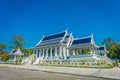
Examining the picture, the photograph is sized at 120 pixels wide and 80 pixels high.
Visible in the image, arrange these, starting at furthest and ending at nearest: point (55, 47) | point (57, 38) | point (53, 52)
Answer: point (53, 52) → point (57, 38) → point (55, 47)

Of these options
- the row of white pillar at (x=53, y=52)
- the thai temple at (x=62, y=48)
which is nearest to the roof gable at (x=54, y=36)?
the thai temple at (x=62, y=48)

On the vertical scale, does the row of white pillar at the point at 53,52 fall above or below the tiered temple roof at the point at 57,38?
below

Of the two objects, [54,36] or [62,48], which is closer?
[62,48]

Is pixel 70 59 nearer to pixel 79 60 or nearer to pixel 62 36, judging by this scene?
pixel 79 60

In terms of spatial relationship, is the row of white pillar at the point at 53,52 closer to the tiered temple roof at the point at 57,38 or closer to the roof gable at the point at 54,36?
the tiered temple roof at the point at 57,38

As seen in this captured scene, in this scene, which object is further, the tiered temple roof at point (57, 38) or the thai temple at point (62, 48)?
the tiered temple roof at point (57, 38)

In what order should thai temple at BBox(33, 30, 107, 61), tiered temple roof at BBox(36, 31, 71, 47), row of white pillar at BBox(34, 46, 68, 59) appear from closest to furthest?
1. thai temple at BBox(33, 30, 107, 61)
2. row of white pillar at BBox(34, 46, 68, 59)
3. tiered temple roof at BBox(36, 31, 71, 47)

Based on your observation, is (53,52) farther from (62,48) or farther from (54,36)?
(54,36)

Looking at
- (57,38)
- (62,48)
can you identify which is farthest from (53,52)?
(62,48)

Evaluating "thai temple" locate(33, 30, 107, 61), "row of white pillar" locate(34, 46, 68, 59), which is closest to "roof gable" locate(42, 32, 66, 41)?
"thai temple" locate(33, 30, 107, 61)

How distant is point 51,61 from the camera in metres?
39.8

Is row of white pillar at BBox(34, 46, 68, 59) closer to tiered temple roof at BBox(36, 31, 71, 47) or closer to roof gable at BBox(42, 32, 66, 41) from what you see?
tiered temple roof at BBox(36, 31, 71, 47)

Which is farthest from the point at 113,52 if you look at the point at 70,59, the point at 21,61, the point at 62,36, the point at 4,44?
the point at 4,44

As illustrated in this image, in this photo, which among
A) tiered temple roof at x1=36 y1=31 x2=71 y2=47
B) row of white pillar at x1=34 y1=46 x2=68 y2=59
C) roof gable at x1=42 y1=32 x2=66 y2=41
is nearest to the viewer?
row of white pillar at x1=34 y1=46 x2=68 y2=59
